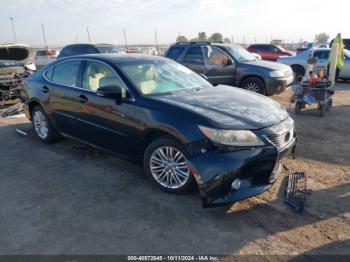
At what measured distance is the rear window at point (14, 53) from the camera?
996 cm

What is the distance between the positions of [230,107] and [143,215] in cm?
163

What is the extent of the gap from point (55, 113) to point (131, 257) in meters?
3.36

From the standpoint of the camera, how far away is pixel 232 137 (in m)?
3.58

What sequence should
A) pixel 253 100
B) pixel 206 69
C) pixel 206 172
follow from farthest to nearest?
Result: pixel 206 69, pixel 253 100, pixel 206 172

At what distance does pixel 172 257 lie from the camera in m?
3.02

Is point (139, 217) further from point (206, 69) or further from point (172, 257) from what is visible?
point (206, 69)

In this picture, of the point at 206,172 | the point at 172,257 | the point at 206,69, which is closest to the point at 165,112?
the point at 206,172

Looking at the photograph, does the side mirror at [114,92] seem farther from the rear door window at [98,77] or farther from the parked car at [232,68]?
the parked car at [232,68]

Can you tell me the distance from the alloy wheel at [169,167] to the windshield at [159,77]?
2.78 feet

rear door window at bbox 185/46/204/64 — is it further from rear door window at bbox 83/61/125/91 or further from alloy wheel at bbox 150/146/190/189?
alloy wheel at bbox 150/146/190/189

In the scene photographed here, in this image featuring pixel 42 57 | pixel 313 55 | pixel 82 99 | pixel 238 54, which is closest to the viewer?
pixel 82 99

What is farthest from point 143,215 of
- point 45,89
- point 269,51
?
point 269,51

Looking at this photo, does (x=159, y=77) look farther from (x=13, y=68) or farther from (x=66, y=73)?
(x=13, y=68)

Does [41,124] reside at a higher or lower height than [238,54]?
lower
